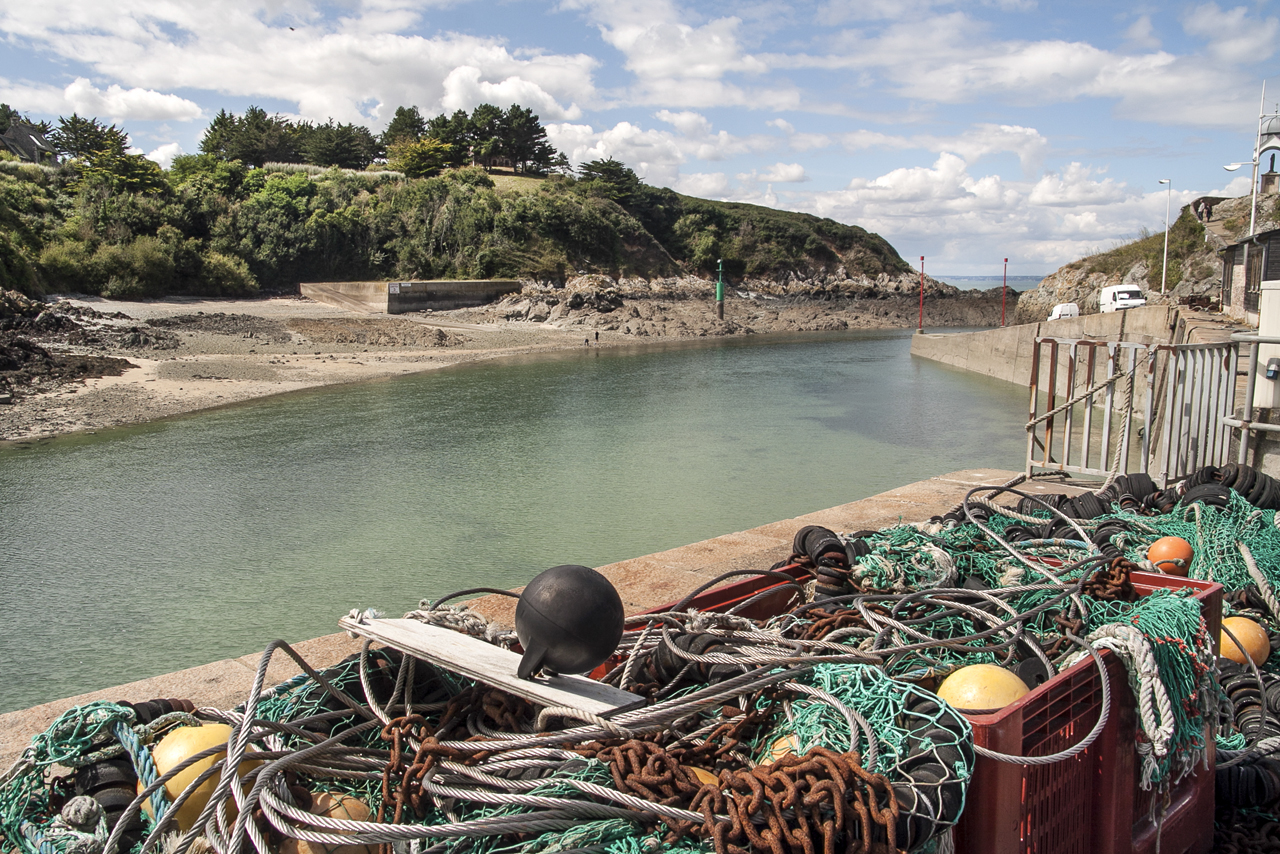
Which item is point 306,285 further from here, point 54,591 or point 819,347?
point 54,591

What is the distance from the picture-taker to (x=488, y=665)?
7.71ft

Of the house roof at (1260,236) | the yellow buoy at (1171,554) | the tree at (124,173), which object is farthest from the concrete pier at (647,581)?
the tree at (124,173)

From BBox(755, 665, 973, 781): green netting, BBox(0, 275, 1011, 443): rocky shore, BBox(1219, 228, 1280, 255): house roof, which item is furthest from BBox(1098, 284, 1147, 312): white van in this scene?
BBox(755, 665, 973, 781): green netting

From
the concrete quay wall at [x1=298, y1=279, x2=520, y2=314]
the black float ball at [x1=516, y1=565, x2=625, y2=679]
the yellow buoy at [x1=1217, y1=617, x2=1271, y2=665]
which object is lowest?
the yellow buoy at [x1=1217, y1=617, x2=1271, y2=665]

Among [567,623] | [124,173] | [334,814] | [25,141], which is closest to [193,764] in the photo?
[334,814]

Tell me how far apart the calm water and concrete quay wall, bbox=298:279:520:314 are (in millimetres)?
16327

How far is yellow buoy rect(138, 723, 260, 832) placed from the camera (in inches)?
89.7

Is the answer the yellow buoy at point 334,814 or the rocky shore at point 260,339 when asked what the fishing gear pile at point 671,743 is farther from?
the rocky shore at point 260,339

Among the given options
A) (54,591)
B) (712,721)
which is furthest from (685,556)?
(54,591)

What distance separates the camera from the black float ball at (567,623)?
2156mm

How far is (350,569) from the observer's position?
7.92m

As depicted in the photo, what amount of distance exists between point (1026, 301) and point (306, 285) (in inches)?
1684

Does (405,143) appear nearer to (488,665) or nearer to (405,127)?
(405,127)

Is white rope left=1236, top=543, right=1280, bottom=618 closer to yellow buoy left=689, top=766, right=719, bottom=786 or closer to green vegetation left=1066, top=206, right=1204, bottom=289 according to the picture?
yellow buoy left=689, top=766, right=719, bottom=786
